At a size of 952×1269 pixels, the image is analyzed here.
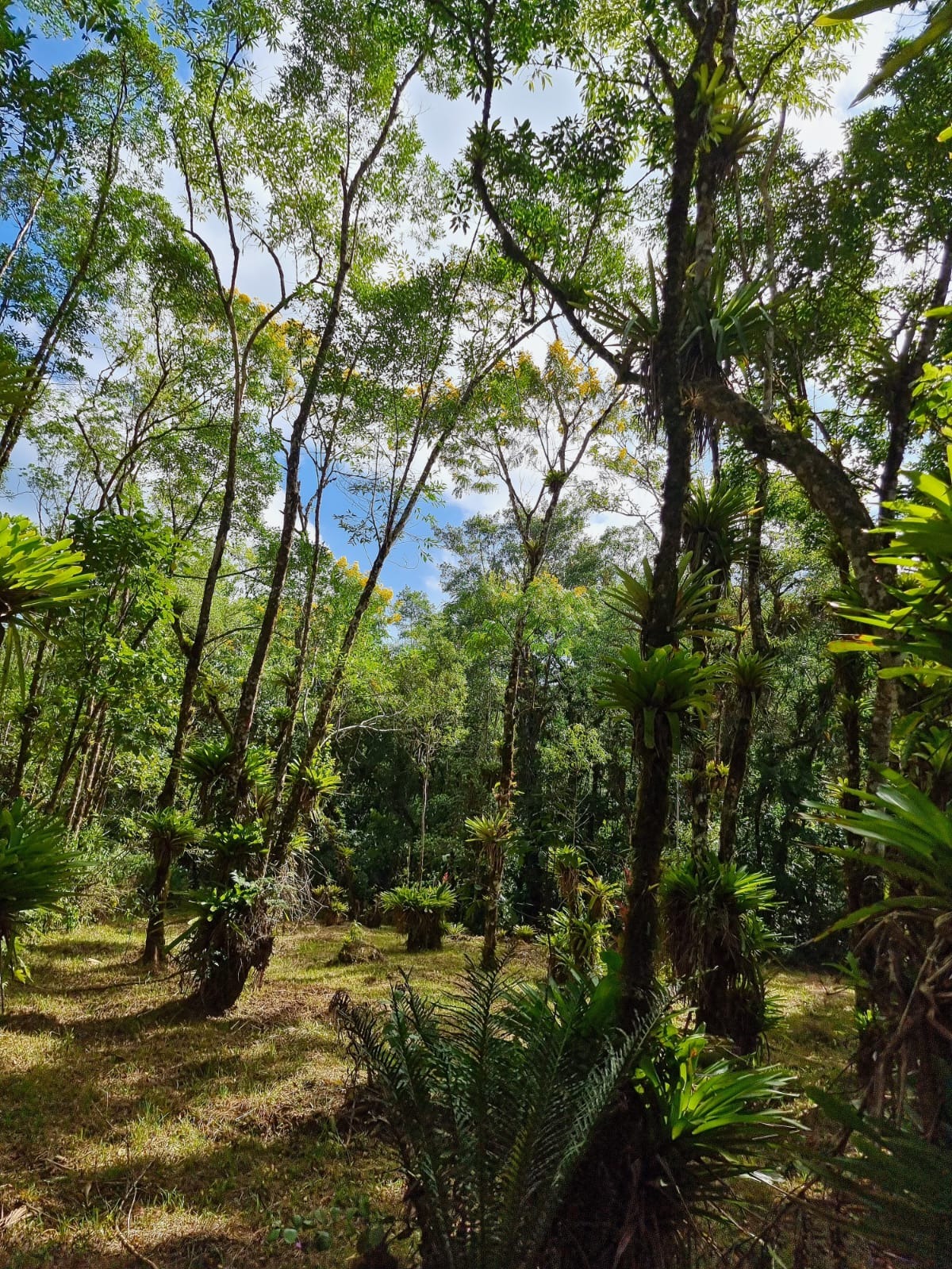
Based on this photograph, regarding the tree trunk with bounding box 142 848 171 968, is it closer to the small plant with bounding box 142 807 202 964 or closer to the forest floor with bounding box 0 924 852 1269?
the small plant with bounding box 142 807 202 964

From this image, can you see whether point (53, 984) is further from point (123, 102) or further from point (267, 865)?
point (123, 102)

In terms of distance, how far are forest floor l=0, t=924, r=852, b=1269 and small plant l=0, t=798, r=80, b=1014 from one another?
1093 millimetres

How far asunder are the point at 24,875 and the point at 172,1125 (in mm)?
2091

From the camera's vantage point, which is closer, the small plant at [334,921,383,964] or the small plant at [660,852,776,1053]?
the small plant at [660,852,776,1053]

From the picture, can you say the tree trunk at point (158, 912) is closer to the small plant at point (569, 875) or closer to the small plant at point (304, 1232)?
the small plant at point (304, 1232)

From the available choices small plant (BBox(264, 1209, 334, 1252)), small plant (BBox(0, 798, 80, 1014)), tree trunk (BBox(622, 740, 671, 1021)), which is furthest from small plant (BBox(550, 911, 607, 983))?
small plant (BBox(0, 798, 80, 1014))

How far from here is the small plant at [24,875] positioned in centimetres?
292

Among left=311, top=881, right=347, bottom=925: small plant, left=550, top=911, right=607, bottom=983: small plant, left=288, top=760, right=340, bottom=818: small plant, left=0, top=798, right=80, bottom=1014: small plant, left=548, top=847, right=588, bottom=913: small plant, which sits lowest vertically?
left=311, top=881, right=347, bottom=925: small plant

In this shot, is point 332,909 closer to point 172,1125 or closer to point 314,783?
point 314,783

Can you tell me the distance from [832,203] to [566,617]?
5.52m

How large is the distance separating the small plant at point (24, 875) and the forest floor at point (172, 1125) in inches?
43.0

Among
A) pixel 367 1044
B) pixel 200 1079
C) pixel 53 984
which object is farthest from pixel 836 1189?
pixel 53 984

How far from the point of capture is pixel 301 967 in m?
7.80

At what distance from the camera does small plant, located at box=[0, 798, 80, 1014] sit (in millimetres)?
2918
